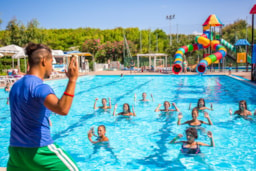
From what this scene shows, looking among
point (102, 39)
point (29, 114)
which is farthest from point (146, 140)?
point (102, 39)

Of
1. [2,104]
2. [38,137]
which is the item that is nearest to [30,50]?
[38,137]

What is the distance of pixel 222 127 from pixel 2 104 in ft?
28.9

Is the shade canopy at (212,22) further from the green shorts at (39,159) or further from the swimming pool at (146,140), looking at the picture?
the green shorts at (39,159)

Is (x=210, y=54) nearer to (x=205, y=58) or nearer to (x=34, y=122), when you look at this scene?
(x=205, y=58)

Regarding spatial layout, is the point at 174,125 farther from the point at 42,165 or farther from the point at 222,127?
the point at 42,165

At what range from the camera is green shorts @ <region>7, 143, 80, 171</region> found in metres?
1.78

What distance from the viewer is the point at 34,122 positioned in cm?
177

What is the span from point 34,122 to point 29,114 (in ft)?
0.22

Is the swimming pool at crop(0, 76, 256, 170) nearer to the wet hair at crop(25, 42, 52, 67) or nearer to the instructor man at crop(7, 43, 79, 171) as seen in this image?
the instructor man at crop(7, 43, 79, 171)

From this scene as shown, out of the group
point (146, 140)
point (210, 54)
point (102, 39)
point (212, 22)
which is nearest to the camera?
point (146, 140)

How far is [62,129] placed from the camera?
7.09 meters

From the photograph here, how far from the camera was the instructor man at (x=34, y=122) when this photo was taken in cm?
170

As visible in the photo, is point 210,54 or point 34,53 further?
point 210,54

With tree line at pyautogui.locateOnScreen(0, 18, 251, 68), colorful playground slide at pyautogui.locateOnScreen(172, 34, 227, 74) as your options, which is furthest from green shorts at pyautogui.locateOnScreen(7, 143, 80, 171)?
tree line at pyautogui.locateOnScreen(0, 18, 251, 68)
